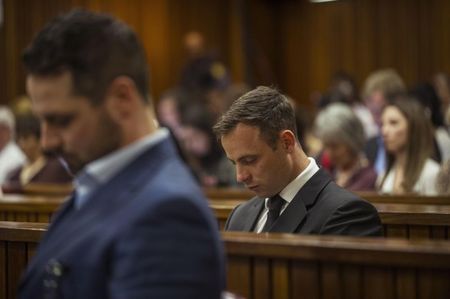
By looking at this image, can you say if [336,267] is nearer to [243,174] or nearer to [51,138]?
[243,174]

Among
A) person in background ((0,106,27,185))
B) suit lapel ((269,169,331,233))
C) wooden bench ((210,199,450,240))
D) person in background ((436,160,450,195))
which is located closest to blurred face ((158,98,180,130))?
person in background ((0,106,27,185))

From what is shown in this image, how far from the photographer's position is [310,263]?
2494 mm

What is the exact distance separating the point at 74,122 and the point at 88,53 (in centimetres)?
15

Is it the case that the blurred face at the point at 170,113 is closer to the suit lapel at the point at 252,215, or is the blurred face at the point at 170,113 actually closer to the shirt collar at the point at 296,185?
the suit lapel at the point at 252,215

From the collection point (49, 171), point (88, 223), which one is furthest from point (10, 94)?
point (88, 223)

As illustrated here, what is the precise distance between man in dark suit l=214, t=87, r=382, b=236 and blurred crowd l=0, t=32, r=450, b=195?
1.67 meters

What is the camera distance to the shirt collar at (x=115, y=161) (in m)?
1.71

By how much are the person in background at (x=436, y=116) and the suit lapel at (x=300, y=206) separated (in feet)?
9.80

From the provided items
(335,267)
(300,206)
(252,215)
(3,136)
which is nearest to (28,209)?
(252,215)

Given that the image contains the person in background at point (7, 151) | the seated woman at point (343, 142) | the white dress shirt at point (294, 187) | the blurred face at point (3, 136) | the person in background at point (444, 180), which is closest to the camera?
the white dress shirt at point (294, 187)

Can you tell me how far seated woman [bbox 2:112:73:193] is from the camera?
717 centimetres

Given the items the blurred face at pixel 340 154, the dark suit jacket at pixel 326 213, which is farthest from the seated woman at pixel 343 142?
the dark suit jacket at pixel 326 213

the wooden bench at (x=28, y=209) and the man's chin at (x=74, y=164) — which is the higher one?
the man's chin at (x=74, y=164)

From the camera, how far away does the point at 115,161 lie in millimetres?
1714
